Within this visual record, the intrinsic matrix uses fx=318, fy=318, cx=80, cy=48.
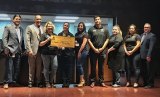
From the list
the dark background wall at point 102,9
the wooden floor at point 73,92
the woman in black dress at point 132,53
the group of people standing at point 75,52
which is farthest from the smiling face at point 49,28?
the dark background wall at point 102,9

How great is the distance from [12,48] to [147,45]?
3.03 metres

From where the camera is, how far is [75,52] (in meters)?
7.33

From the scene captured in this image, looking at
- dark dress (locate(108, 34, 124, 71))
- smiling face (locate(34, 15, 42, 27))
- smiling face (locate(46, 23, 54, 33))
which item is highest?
smiling face (locate(34, 15, 42, 27))

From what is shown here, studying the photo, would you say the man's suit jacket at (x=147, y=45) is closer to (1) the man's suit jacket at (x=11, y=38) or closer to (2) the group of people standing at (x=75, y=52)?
(2) the group of people standing at (x=75, y=52)

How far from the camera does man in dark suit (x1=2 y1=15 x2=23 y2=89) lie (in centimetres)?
677

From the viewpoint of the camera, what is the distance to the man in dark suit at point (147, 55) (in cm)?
719

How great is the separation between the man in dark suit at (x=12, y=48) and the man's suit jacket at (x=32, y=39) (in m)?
0.21

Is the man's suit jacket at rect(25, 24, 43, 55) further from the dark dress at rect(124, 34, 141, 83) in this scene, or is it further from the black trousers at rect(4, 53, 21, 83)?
the dark dress at rect(124, 34, 141, 83)

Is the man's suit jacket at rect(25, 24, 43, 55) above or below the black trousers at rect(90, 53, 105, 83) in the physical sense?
above

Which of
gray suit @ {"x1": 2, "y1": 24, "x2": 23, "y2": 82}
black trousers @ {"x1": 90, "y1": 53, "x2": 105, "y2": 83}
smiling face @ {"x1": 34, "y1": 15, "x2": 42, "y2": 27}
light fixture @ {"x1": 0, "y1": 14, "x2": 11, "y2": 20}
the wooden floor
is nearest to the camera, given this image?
the wooden floor

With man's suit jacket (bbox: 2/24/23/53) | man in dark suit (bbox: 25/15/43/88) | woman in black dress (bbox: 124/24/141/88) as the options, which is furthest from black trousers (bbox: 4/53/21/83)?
woman in black dress (bbox: 124/24/141/88)

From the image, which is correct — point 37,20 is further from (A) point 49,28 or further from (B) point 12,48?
(B) point 12,48

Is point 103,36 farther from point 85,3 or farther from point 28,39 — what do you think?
point 85,3

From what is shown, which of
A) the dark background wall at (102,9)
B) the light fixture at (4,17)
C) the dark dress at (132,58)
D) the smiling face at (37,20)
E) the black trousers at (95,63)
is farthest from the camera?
the light fixture at (4,17)
